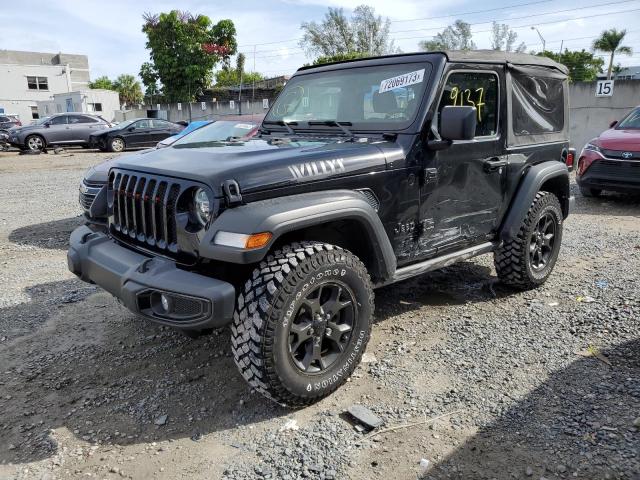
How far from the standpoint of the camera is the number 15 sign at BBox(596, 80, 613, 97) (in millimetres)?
13953

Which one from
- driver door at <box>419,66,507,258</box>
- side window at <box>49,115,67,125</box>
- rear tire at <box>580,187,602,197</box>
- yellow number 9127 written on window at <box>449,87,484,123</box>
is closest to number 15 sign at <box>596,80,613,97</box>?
rear tire at <box>580,187,602,197</box>

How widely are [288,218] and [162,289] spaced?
28.6 inches

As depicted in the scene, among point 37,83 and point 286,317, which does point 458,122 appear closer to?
point 286,317

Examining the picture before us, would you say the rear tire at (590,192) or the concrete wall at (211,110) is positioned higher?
the concrete wall at (211,110)

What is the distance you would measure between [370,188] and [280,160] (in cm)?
63

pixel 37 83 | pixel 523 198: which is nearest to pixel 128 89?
pixel 37 83

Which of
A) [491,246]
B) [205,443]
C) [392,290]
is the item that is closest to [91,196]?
[392,290]

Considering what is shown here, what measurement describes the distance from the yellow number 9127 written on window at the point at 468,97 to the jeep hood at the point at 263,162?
82 cm

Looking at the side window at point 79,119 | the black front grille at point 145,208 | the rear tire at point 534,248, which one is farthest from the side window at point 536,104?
the side window at point 79,119

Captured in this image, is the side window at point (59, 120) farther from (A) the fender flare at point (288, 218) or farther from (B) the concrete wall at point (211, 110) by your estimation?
(A) the fender flare at point (288, 218)

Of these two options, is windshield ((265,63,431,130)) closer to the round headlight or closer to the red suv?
the round headlight

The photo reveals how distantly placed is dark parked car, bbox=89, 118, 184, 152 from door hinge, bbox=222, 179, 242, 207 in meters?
17.9

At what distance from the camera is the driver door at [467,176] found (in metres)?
3.58

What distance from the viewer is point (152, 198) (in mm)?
2969
